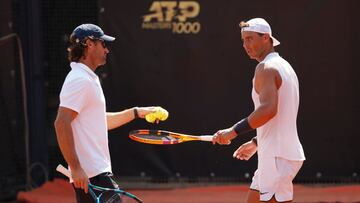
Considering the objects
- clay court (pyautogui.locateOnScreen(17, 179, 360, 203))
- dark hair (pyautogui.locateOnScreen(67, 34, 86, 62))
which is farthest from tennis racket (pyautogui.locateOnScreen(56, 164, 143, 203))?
clay court (pyautogui.locateOnScreen(17, 179, 360, 203))

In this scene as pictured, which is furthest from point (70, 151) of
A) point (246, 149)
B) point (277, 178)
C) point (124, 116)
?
point (246, 149)

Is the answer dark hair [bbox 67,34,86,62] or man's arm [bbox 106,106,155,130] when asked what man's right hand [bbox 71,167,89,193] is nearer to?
dark hair [bbox 67,34,86,62]

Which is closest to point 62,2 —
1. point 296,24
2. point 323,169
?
point 296,24

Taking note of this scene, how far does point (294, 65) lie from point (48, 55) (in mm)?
2615

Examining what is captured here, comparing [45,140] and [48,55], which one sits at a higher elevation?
[48,55]

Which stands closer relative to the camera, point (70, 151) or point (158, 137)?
point (70, 151)

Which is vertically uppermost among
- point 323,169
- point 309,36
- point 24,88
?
point 309,36

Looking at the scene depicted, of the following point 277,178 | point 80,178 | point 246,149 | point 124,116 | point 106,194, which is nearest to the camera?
point 80,178

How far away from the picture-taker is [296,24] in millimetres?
8453

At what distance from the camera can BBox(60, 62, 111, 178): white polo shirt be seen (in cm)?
496

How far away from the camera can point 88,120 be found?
5.02 metres

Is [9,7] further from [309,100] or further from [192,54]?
[309,100]

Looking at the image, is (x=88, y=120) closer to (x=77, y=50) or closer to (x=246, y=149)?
(x=77, y=50)

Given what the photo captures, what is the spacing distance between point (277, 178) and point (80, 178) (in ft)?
4.25
